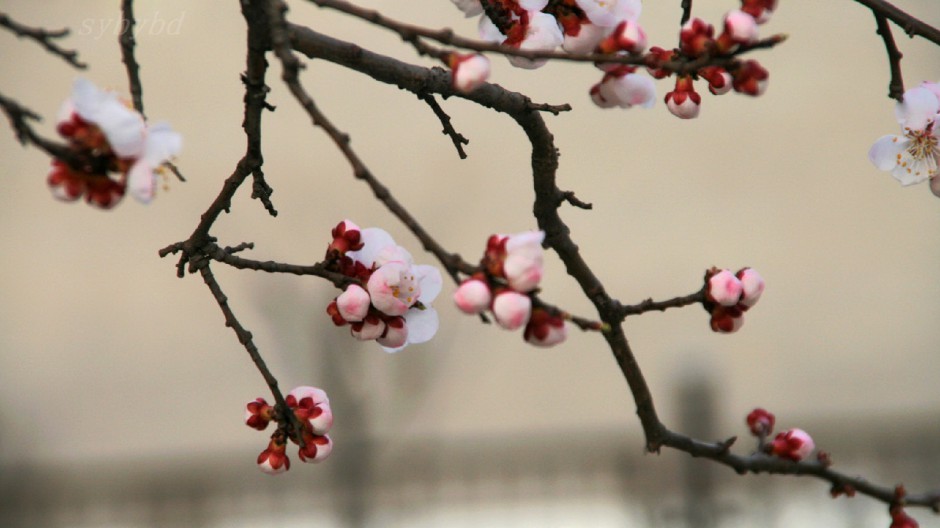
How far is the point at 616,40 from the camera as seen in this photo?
64 centimetres

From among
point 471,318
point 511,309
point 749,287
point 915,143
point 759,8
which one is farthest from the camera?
point 471,318

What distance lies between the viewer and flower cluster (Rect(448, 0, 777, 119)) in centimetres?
59

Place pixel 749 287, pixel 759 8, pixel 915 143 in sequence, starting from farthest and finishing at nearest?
1. pixel 915 143
2. pixel 749 287
3. pixel 759 8

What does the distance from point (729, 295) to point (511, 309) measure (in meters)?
0.26

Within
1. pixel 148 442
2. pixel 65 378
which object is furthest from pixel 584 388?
pixel 65 378

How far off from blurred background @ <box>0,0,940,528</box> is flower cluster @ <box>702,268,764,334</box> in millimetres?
3675

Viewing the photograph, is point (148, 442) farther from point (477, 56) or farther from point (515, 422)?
point (477, 56)

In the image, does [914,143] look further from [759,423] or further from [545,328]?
[545,328]

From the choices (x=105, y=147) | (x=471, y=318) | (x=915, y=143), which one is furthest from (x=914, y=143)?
(x=471, y=318)

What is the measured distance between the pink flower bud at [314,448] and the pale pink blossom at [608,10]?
15.0 inches

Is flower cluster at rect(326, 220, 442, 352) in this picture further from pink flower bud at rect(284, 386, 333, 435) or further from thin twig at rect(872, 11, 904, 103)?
thin twig at rect(872, 11, 904, 103)

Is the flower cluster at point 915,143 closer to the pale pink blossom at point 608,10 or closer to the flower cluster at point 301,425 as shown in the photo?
the pale pink blossom at point 608,10

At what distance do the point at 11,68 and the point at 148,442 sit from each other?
207cm

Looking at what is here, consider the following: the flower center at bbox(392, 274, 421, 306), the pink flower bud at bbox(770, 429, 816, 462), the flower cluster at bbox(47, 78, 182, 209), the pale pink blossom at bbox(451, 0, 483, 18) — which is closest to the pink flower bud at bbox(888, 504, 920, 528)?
the pink flower bud at bbox(770, 429, 816, 462)
